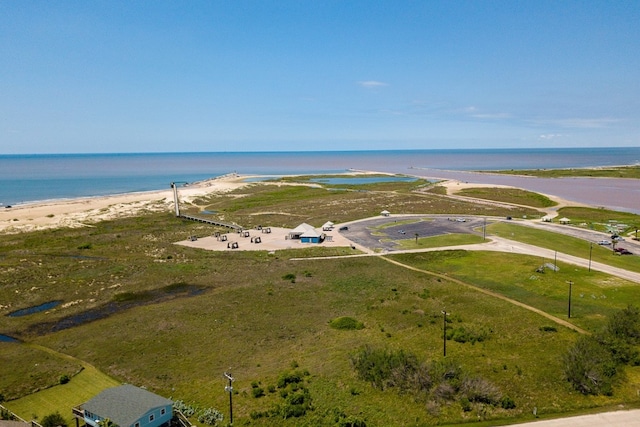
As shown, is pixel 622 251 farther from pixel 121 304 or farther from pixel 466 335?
pixel 121 304

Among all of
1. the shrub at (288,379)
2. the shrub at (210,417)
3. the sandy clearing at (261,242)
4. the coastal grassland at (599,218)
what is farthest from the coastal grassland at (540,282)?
the shrub at (210,417)

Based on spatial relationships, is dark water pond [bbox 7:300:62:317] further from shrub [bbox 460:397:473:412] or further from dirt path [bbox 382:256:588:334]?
shrub [bbox 460:397:473:412]

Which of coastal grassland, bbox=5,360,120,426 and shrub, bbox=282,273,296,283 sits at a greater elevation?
shrub, bbox=282,273,296,283

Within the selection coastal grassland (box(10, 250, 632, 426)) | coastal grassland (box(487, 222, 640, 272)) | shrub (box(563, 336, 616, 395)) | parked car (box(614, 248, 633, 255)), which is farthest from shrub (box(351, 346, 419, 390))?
parked car (box(614, 248, 633, 255))

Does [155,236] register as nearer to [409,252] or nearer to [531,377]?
[409,252]

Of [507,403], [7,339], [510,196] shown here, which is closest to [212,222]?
[7,339]

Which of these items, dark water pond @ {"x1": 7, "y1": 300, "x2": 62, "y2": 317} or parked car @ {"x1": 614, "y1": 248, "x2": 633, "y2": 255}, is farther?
parked car @ {"x1": 614, "y1": 248, "x2": 633, "y2": 255}

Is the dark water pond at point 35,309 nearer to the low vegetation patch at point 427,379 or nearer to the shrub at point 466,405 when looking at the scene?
the low vegetation patch at point 427,379
